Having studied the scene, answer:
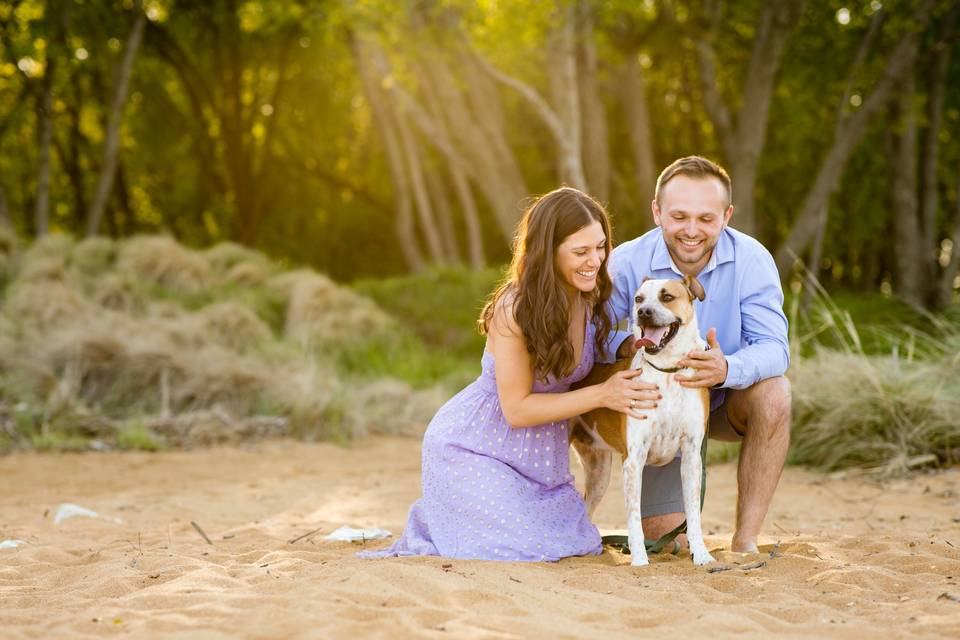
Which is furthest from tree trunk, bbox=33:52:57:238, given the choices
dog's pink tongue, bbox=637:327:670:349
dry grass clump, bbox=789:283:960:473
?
dog's pink tongue, bbox=637:327:670:349

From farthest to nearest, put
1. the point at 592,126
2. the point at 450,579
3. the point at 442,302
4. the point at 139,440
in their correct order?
the point at 592,126 → the point at 442,302 → the point at 139,440 → the point at 450,579

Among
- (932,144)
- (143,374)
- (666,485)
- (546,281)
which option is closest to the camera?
(546,281)

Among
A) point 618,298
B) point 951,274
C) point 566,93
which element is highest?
point 566,93

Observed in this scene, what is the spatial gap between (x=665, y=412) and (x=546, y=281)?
791 mm

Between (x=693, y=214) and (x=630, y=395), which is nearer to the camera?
(x=630, y=395)

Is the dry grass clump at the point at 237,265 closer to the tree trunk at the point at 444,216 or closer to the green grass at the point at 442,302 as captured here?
the green grass at the point at 442,302

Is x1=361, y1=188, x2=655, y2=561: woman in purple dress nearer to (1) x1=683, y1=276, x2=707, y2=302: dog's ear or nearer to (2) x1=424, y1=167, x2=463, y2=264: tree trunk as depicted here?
(1) x1=683, y1=276, x2=707, y2=302: dog's ear

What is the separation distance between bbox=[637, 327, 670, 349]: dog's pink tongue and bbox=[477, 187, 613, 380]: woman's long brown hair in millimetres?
400

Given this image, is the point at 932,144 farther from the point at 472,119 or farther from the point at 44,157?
the point at 44,157

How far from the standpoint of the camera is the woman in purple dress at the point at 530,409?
479 cm

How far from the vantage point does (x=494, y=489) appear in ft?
16.3

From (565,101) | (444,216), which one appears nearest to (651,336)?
(565,101)

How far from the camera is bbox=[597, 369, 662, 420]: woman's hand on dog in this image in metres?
4.60

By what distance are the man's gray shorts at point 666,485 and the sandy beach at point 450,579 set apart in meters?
0.31
